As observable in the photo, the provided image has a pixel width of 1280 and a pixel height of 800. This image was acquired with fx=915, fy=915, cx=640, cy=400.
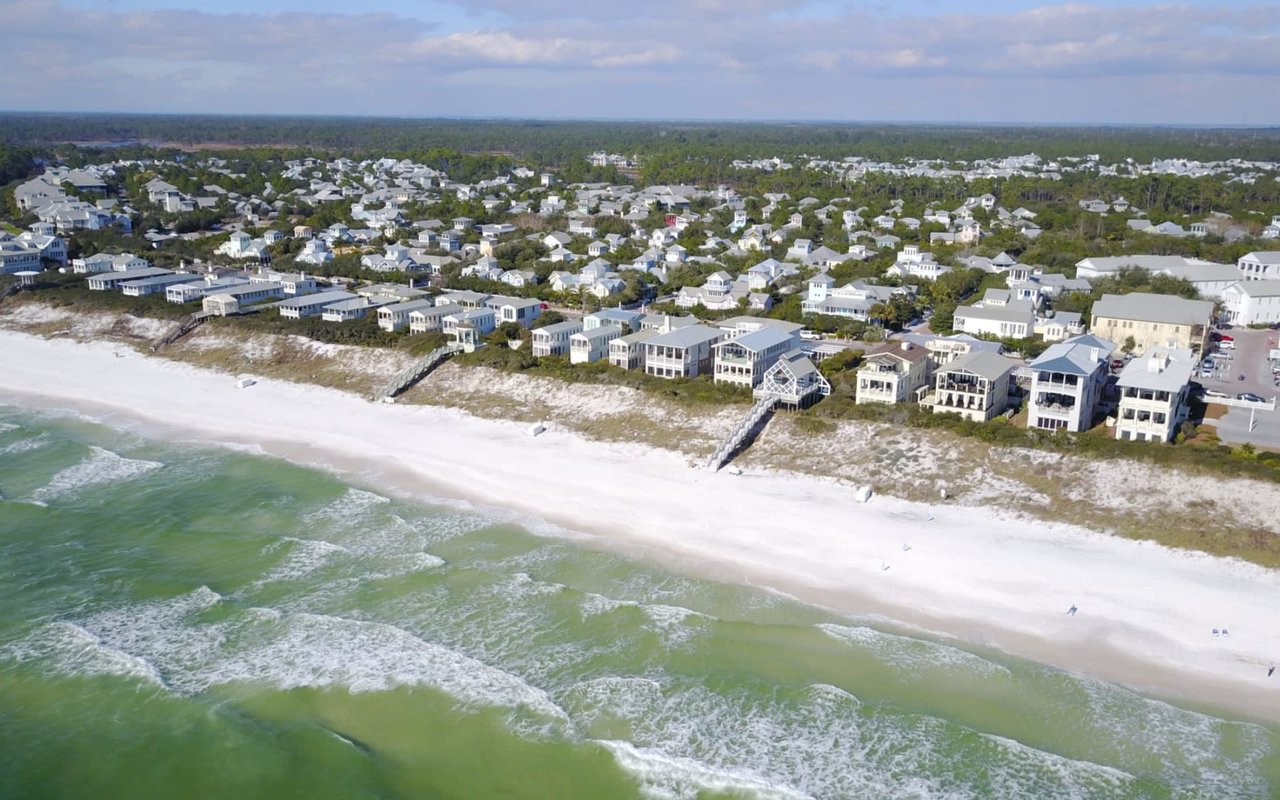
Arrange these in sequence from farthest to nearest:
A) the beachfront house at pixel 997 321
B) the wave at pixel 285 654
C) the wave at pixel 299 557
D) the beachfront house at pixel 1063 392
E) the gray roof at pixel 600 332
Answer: the beachfront house at pixel 997 321
the gray roof at pixel 600 332
the beachfront house at pixel 1063 392
the wave at pixel 299 557
the wave at pixel 285 654

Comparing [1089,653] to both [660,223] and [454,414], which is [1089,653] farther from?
[660,223]

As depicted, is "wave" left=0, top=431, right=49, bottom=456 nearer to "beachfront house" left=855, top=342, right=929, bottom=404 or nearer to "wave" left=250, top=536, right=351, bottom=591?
"wave" left=250, top=536, right=351, bottom=591

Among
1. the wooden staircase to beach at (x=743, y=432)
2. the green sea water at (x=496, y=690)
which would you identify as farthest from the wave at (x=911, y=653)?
the wooden staircase to beach at (x=743, y=432)

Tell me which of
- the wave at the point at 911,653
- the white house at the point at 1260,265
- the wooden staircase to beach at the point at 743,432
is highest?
the white house at the point at 1260,265

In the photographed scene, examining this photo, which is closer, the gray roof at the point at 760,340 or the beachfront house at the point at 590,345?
the gray roof at the point at 760,340

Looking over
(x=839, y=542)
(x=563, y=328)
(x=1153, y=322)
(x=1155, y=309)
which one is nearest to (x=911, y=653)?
(x=839, y=542)

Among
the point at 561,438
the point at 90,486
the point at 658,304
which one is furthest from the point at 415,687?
the point at 658,304

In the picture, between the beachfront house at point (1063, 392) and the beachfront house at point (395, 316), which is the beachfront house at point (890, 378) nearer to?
the beachfront house at point (1063, 392)
